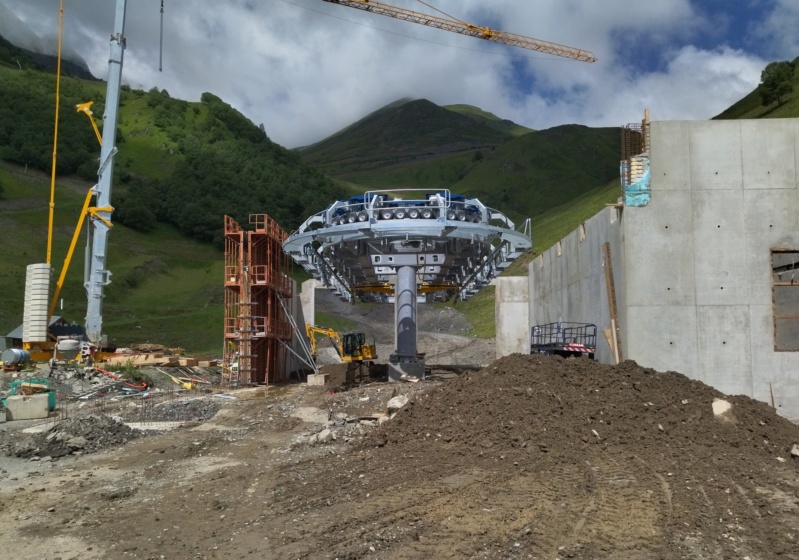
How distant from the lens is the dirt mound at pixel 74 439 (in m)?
15.9

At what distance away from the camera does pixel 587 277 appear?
2430 cm

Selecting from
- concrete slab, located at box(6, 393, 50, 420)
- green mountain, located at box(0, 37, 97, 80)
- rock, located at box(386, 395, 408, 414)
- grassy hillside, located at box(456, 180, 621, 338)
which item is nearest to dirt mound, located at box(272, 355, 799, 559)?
rock, located at box(386, 395, 408, 414)

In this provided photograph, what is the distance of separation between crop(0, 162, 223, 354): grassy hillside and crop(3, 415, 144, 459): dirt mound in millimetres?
35972

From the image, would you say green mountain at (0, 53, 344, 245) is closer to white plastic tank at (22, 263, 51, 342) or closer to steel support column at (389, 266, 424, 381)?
white plastic tank at (22, 263, 51, 342)

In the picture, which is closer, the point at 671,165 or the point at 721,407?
the point at 721,407

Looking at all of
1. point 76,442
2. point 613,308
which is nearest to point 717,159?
point 613,308

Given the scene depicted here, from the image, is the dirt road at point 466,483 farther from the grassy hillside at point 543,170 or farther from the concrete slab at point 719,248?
the grassy hillside at point 543,170

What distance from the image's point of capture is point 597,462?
13.0 m

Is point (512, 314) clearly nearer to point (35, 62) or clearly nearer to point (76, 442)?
point (76, 442)

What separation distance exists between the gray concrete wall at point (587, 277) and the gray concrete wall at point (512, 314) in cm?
1042

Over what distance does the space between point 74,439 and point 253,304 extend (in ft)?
59.6

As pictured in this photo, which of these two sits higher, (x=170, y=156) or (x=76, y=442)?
(x=170, y=156)

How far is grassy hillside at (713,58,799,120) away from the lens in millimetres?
72125

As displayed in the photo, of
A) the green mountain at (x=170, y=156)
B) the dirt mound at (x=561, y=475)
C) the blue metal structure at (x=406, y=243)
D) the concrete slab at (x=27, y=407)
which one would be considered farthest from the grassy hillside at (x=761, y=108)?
the concrete slab at (x=27, y=407)
